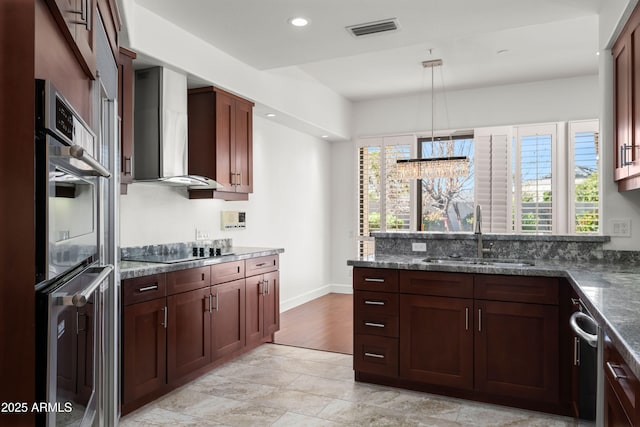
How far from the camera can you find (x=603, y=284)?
2.11m

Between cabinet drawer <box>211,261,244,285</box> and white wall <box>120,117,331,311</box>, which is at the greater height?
white wall <box>120,117,331,311</box>

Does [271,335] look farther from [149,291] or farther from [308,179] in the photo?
[308,179]

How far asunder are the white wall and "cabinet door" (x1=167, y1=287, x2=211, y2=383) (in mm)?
715

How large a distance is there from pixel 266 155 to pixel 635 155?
12.1 feet

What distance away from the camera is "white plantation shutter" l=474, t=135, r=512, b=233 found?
5.77m

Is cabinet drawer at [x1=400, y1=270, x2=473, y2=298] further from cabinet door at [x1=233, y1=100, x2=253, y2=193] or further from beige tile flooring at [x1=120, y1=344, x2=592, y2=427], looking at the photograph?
cabinet door at [x1=233, y1=100, x2=253, y2=193]

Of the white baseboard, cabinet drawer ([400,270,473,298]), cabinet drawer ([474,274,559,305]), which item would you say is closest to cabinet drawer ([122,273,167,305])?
cabinet drawer ([400,270,473,298])

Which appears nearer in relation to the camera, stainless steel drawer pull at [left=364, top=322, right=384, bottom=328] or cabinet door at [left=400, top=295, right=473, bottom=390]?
cabinet door at [left=400, top=295, right=473, bottom=390]

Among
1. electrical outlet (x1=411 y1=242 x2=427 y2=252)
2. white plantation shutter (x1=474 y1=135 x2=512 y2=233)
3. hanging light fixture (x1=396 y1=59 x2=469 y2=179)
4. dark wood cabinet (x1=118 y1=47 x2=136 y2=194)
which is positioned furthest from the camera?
white plantation shutter (x1=474 y1=135 x2=512 y2=233)

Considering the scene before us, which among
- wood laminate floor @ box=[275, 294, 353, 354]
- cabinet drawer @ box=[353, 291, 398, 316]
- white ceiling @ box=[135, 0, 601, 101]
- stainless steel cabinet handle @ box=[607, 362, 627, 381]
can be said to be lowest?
wood laminate floor @ box=[275, 294, 353, 354]

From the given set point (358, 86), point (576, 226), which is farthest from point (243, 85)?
point (576, 226)

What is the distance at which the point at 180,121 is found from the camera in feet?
11.6

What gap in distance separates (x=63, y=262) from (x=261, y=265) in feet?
9.53

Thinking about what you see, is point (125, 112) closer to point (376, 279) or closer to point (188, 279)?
point (188, 279)
